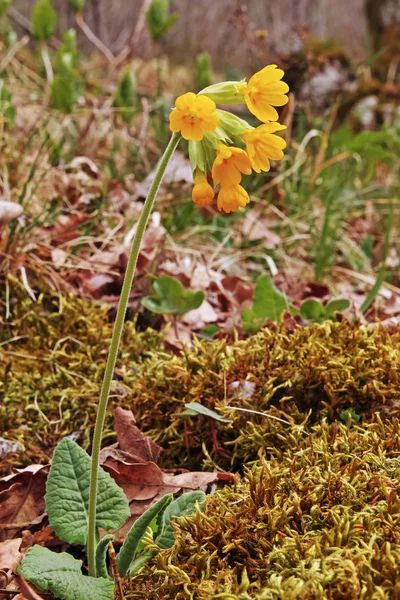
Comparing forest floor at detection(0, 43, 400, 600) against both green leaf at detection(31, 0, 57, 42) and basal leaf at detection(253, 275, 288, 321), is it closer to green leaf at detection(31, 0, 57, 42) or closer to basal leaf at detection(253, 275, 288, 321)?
basal leaf at detection(253, 275, 288, 321)

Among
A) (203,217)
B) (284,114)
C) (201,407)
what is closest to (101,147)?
(203,217)

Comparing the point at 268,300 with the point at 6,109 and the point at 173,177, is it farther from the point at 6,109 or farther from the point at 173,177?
the point at 6,109

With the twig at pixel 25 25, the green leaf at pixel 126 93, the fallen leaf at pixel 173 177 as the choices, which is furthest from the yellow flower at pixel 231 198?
the twig at pixel 25 25

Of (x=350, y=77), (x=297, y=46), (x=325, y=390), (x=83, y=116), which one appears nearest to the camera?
(x=325, y=390)

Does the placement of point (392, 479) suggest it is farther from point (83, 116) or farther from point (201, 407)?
point (83, 116)

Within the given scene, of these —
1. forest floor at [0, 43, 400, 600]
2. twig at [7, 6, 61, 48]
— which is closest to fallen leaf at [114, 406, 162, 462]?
forest floor at [0, 43, 400, 600]
